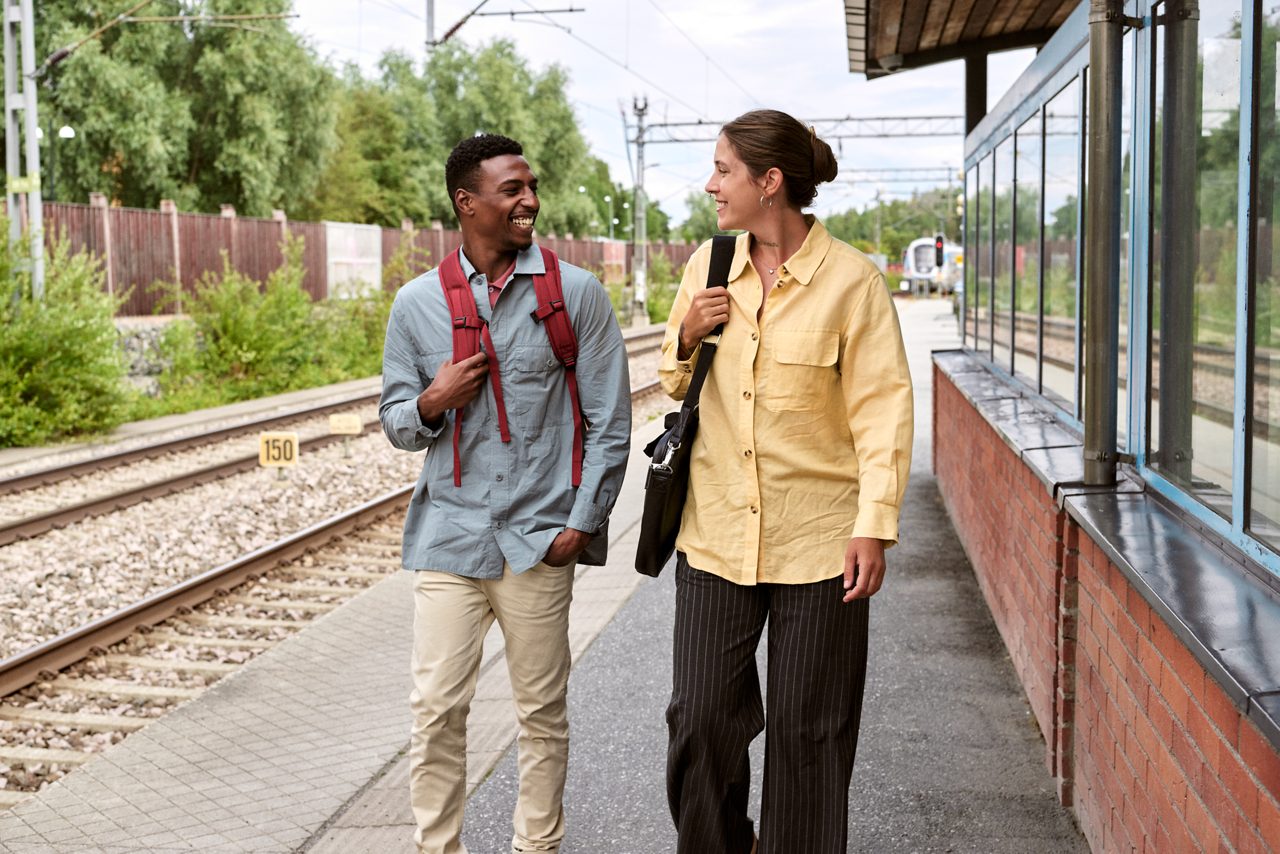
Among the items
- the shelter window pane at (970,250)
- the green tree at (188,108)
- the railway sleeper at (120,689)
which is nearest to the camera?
the railway sleeper at (120,689)

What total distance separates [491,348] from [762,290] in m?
0.74

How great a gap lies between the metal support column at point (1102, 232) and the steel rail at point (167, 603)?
472 cm

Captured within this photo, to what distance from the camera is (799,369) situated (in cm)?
327

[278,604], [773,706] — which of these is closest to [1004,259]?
[278,604]

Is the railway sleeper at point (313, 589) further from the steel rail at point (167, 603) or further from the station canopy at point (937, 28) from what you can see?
the station canopy at point (937, 28)

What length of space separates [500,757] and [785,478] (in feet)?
6.83

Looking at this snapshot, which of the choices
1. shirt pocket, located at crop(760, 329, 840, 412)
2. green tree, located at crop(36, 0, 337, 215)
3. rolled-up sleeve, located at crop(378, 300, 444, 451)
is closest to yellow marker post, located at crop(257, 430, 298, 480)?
rolled-up sleeve, located at crop(378, 300, 444, 451)

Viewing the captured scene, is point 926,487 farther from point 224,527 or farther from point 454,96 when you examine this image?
point 454,96

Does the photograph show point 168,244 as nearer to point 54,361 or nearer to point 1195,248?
point 54,361

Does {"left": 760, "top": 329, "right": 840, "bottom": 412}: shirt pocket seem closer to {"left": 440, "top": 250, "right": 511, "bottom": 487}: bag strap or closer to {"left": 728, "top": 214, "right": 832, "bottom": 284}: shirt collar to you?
{"left": 728, "top": 214, "right": 832, "bottom": 284}: shirt collar

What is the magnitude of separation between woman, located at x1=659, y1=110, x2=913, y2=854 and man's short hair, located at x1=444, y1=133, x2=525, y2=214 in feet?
2.13

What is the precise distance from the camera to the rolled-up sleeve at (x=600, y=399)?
146 inches

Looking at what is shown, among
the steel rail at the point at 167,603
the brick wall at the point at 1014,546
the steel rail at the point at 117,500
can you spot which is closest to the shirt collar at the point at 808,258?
the brick wall at the point at 1014,546

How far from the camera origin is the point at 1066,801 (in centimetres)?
437
